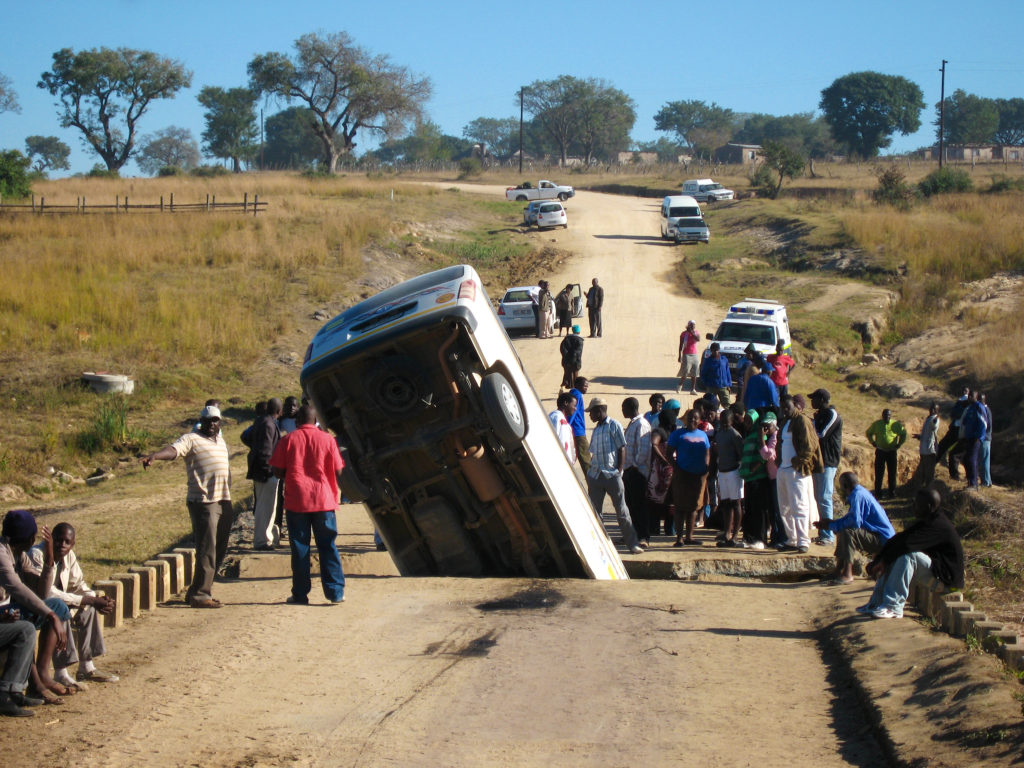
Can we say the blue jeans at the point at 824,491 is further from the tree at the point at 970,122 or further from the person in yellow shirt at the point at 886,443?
the tree at the point at 970,122

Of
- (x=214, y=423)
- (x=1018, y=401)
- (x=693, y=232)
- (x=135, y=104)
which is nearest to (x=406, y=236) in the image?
(x=693, y=232)

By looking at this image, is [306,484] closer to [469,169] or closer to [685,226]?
[685,226]

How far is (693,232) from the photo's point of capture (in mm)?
45844

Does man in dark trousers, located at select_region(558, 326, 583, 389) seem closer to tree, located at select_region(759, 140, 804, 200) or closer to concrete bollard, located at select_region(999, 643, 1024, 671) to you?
concrete bollard, located at select_region(999, 643, 1024, 671)

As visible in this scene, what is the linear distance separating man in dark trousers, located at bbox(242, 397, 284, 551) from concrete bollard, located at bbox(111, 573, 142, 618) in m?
2.92

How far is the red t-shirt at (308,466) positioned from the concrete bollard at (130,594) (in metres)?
1.32

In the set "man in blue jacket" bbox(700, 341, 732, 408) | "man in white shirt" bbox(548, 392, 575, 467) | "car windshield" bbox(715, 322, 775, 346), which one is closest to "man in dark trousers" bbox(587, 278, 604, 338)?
"car windshield" bbox(715, 322, 775, 346)

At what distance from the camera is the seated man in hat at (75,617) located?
6.59 meters

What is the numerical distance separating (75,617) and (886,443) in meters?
14.2

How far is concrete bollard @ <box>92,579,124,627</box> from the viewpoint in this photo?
7918mm

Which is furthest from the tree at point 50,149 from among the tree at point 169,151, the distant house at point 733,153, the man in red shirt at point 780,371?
the man in red shirt at point 780,371

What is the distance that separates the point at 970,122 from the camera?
111812 millimetres

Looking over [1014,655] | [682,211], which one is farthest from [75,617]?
[682,211]

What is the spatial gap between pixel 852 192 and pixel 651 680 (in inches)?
2036
